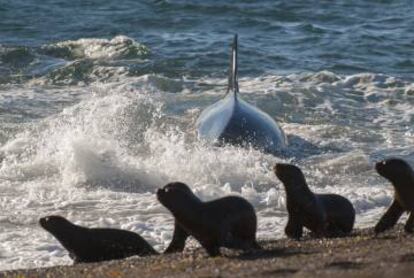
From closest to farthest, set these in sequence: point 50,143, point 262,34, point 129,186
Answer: point 129,186
point 50,143
point 262,34

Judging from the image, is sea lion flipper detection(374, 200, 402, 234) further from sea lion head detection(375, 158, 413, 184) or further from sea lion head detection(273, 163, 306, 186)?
sea lion head detection(273, 163, 306, 186)

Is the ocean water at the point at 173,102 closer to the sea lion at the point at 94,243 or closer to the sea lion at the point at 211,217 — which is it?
the sea lion at the point at 94,243

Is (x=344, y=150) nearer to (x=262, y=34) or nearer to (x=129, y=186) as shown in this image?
(x=129, y=186)

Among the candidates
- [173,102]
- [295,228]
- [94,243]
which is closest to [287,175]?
[295,228]

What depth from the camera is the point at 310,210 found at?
8.26 m

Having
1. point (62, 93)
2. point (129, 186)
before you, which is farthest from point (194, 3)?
point (129, 186)

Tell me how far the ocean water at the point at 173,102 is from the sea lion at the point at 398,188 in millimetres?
1224

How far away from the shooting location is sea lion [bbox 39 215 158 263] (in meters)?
7.92

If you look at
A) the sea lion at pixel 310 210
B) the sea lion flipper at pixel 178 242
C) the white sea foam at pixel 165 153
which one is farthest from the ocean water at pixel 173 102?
the sea lion flipper at pixel 178 242

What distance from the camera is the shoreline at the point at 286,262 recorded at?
6.18m

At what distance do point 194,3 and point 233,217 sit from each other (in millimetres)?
19432

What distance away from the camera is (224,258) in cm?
732

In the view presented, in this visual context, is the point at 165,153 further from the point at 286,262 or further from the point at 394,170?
the point at 286,262

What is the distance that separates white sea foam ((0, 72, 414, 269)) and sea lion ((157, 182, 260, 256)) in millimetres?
1465
